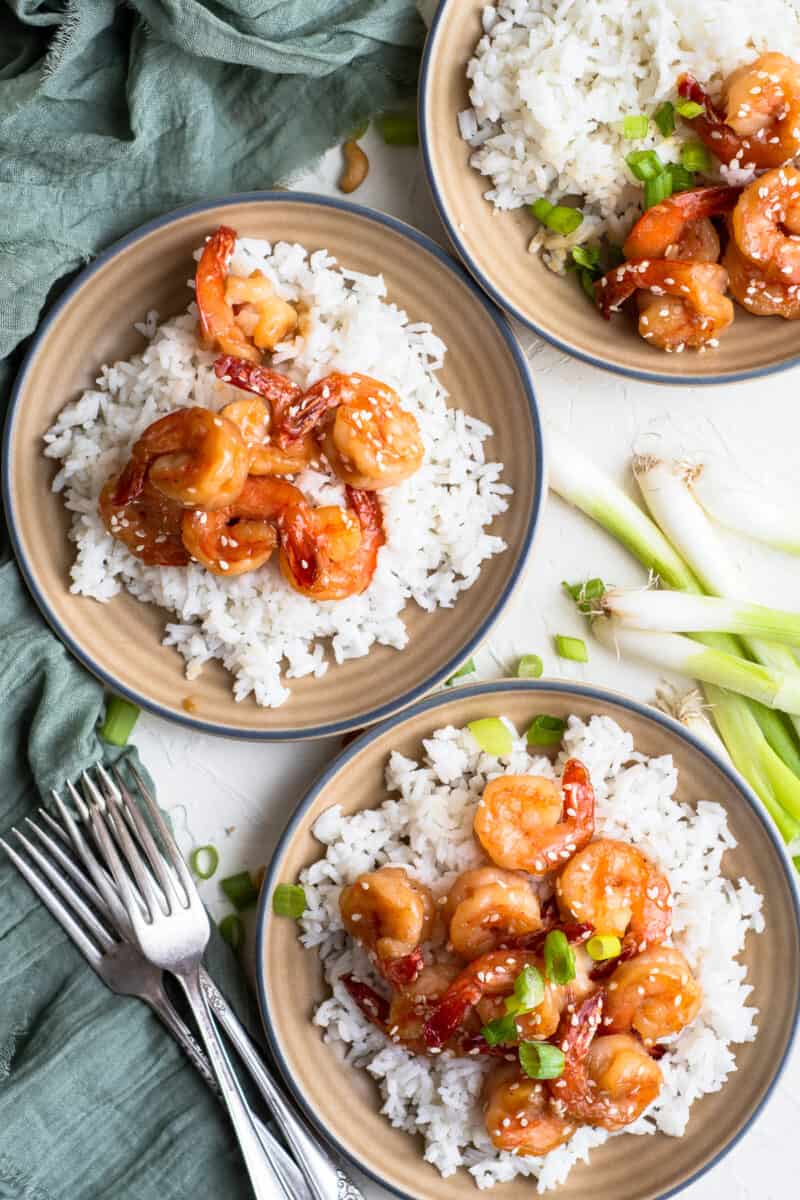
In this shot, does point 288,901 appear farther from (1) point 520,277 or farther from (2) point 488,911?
(1) point 520,277

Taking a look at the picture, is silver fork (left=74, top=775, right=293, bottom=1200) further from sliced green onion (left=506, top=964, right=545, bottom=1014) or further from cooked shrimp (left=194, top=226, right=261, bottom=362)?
cooked shrimp (left=194, top=226, right=261, bottom=362)

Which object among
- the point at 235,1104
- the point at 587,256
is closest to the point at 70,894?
the point at 235,1104

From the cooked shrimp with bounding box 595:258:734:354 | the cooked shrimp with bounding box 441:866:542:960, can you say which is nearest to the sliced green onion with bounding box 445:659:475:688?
the cooked shrimp with bounding box 441:866:542:960

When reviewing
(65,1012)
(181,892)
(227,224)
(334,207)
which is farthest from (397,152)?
(65,1012)

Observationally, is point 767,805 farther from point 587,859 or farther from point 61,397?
point 61,397

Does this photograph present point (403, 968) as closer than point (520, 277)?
Yes
